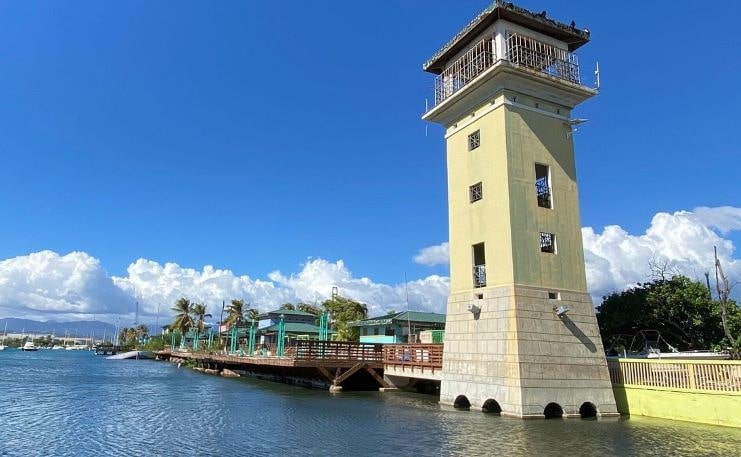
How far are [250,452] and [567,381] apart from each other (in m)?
12.2

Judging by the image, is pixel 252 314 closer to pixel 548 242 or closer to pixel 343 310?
pixel 343 310

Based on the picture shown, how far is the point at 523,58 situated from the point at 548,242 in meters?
8.29

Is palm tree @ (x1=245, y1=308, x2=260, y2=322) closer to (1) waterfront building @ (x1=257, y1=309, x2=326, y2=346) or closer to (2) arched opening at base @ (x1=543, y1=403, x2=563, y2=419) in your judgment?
(1) waterfront building @ (x1=257, y1=309, x2=326, y2=346)

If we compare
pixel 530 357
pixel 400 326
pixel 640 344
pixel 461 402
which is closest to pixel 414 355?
pixel 461 402

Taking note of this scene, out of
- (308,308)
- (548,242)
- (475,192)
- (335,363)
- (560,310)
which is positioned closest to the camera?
(560,310)

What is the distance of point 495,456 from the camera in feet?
43.1

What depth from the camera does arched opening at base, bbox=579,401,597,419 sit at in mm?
19953

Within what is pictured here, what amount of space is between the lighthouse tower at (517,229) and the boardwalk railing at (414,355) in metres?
3.20

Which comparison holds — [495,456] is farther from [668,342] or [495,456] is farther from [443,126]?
[668,342]

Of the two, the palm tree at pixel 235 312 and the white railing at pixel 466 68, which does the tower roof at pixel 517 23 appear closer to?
the white railing at pixel 466 68

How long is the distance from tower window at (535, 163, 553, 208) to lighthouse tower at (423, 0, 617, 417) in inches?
3.3

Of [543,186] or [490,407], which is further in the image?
[543,186]

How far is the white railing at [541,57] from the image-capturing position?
2305 centimetres

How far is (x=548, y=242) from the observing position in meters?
22.7
